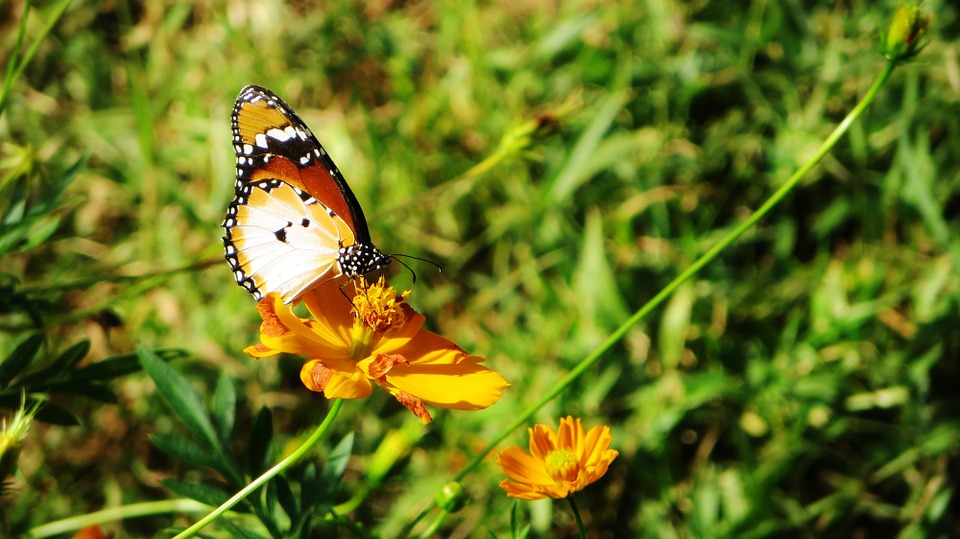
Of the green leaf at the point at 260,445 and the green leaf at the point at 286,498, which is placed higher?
the green leaf at the point at 260,445

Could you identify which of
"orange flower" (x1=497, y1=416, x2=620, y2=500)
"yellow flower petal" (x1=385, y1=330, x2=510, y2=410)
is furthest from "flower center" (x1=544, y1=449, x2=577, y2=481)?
"yellow flower petal" (x1=385, y1=330, x2=510, y2=410)

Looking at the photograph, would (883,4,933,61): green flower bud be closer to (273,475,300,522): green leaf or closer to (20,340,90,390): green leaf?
(273,475,300,522): green leaf

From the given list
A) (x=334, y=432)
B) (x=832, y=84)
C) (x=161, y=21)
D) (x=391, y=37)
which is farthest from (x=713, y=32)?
(x=161, y=21)

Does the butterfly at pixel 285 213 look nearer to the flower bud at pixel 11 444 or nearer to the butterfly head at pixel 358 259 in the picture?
the butterfly head at pixel 358 259

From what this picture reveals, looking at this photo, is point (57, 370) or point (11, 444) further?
point (57, 370)

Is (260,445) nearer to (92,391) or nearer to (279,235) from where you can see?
(92,391)

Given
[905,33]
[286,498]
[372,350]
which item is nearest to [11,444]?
[286,498]

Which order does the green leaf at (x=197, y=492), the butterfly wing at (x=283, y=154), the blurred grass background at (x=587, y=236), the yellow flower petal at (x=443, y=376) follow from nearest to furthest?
the green leaf at (x=197, y=492) → the yellow flower petal at (x=443, y=376) → the butterfly wing at (x=283, y=154) → the blurred grass background at (x=587, y=236)

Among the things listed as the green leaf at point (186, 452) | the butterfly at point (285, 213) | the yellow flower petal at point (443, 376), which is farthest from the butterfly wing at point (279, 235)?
the green leaf at point (186, 452)
